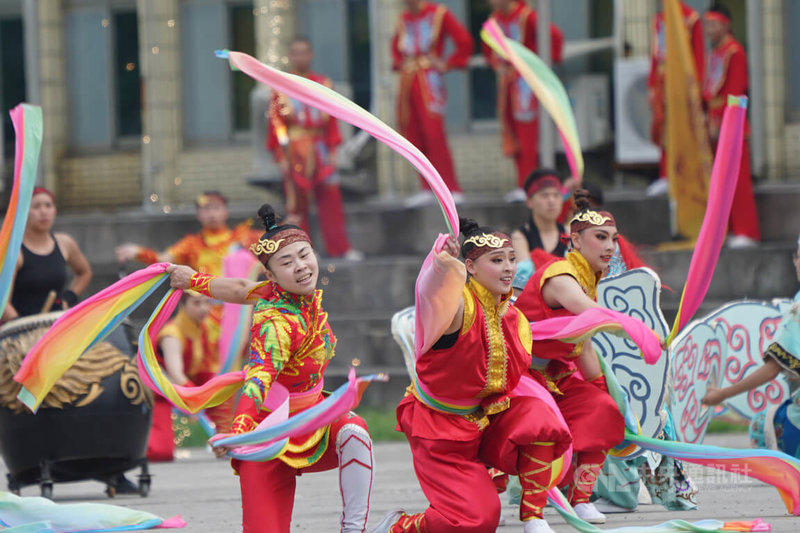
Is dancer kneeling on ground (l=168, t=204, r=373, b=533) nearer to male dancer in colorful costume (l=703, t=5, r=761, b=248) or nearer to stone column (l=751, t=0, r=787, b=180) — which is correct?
male dancer in colorful costume (l=703, t=5, r=761, b=248)

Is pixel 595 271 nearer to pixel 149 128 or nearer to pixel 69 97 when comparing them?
pixel 149 128

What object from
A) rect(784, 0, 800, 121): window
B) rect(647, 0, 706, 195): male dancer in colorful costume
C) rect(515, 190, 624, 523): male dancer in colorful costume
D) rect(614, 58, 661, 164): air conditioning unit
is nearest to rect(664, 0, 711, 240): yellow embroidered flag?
rect(647, 0, 706, 195): male dancer in colorful costume

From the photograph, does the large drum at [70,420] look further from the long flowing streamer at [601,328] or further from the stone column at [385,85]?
the stone column at [385,85]

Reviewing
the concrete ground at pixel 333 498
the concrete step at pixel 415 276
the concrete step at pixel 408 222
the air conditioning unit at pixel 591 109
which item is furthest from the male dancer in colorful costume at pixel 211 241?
the air conditioning unit at pixel 591 109

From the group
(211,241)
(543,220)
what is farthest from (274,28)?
(543,220)

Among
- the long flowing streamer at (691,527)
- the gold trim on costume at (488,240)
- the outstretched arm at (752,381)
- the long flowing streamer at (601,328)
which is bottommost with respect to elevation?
the long flowing streamer at (691,527)

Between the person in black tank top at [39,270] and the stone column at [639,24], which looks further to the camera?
the stone column at [639,24]

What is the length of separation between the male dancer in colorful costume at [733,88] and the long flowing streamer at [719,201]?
19.5 ft

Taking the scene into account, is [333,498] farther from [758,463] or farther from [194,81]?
[194,81]

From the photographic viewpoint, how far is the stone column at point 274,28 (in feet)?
51.9

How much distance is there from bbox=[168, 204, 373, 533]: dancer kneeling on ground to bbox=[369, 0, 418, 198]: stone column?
9.38 metres

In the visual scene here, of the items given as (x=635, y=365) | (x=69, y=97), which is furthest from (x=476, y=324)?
(x=69, y=97)

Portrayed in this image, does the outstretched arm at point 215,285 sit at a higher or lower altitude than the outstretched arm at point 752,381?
higher

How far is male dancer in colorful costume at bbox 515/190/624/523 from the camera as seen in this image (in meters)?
6.16
